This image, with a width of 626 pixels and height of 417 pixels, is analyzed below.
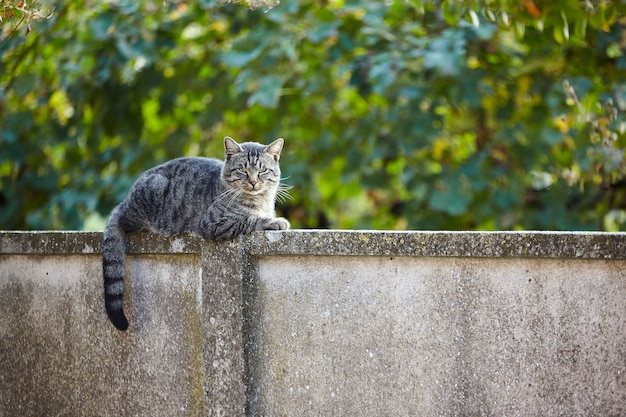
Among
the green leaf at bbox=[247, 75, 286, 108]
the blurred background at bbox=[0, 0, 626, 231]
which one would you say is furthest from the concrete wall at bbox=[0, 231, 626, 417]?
the blurred background at bbox=[0, 0, 626, 231]

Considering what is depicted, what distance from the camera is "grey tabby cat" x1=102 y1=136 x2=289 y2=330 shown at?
3.62 meters

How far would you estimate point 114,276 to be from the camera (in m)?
3.62

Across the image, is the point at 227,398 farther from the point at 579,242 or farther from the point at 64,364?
the point at 579,242

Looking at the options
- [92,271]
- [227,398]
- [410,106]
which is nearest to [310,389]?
[227,398]

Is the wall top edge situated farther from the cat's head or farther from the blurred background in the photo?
the blurred background

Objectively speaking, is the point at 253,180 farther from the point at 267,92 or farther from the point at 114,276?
the point at 267,92

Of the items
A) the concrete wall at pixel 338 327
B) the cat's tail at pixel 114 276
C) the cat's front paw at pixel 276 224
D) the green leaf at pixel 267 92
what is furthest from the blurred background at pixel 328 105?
the concrete wall at pixel 338 327

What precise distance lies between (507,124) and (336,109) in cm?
197

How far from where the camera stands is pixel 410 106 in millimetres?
6465

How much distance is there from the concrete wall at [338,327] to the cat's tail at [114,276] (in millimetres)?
78

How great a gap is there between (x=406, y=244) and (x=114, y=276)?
4.73ft

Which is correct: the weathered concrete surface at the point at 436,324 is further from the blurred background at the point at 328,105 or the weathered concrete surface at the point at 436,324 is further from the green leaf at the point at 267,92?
the green leaf at the point at 267,92

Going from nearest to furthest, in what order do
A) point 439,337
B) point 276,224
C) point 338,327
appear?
point 439,337 → point 338,327 → point 276,224

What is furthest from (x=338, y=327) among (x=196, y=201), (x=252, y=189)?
(x=196, y=201)
